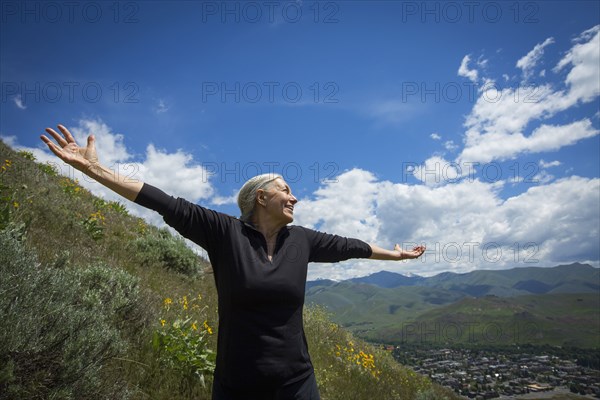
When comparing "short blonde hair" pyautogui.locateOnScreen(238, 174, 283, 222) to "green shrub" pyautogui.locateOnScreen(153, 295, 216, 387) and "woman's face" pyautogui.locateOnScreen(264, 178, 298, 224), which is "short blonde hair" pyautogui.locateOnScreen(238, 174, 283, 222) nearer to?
"woman's face" pyautogui.locateOnScreen(264, 178, 298, 224)

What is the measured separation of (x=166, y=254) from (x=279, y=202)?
7.65 m

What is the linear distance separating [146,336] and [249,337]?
3.12 metres

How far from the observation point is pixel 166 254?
969cm

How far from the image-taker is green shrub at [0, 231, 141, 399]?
2.75 meters

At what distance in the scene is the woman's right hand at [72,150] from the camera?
246cm

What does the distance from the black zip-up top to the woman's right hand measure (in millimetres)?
466

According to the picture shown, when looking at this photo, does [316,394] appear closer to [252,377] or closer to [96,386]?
[252,377]

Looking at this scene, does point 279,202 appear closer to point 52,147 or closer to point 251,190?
point 251,190

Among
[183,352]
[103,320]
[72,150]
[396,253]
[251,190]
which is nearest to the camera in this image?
[72,150]

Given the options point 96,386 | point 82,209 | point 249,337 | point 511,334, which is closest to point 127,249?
point 82,209

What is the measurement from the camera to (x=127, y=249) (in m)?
8.78

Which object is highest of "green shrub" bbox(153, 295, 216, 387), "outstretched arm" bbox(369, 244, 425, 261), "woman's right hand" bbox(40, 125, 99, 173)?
"woman's right hand" bbox(40, 125, 99, 173)

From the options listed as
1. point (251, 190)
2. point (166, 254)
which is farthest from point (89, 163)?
point (166, 254)

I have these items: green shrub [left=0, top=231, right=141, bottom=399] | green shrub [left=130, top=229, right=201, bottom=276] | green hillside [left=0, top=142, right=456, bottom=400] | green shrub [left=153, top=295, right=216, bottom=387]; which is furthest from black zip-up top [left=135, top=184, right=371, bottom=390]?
green shrub [left=130, top=229, right=201, bottom=276]
